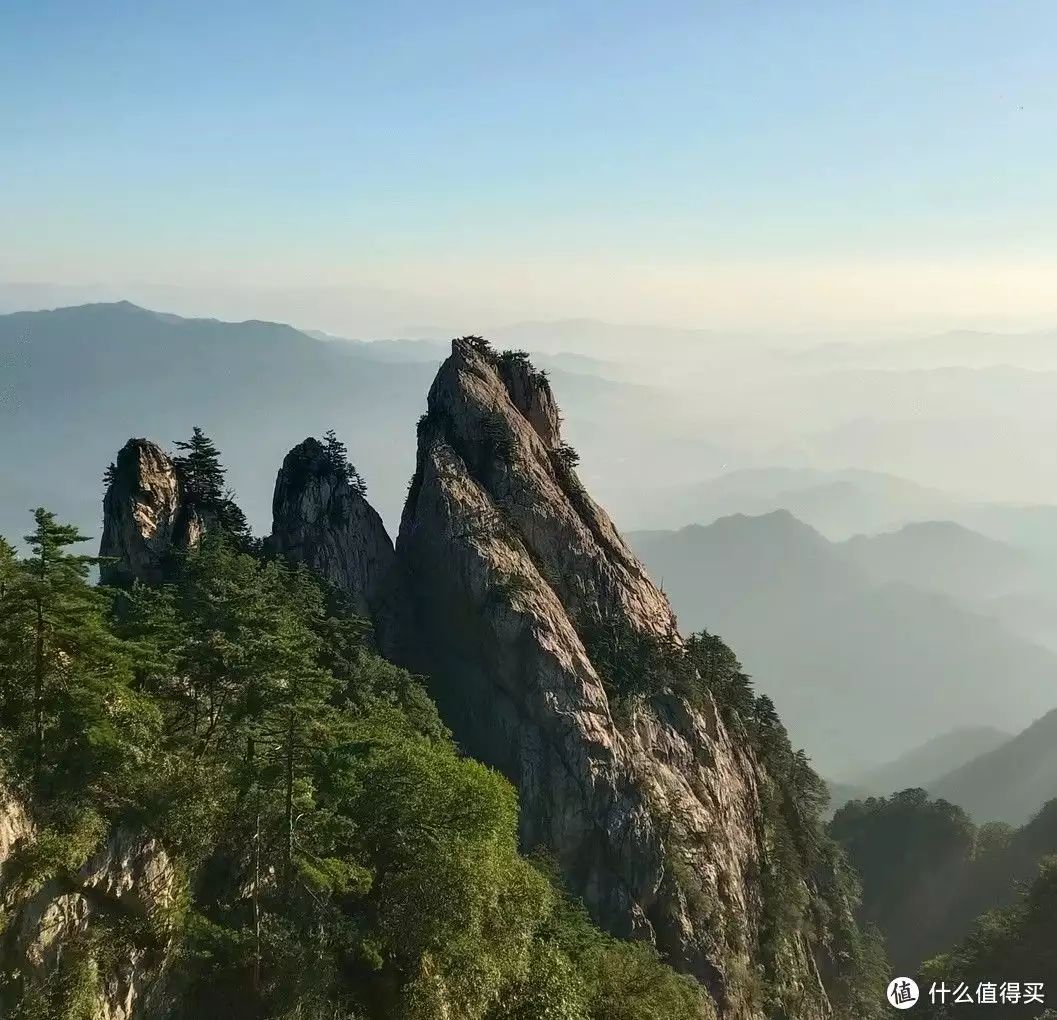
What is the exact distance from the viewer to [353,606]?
5378 centimetres

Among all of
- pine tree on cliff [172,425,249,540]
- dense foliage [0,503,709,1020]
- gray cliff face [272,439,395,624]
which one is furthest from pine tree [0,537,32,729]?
gray cliff face [272,439,395,624]

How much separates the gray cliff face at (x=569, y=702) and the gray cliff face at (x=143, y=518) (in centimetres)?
1645

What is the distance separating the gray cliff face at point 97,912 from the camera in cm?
2150

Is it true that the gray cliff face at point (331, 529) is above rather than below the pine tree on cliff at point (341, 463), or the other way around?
below

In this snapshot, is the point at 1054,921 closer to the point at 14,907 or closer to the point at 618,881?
the point at 618,881

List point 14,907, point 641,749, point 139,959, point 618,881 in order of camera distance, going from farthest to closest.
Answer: point 641,749
point 618,881
point 139,959
point 14,907

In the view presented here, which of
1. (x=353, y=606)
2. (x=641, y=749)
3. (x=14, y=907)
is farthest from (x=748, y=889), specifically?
(x=14, y=907)

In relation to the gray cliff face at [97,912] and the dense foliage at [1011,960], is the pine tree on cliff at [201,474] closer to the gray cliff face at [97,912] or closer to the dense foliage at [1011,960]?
the gray cliff face at [97,912]

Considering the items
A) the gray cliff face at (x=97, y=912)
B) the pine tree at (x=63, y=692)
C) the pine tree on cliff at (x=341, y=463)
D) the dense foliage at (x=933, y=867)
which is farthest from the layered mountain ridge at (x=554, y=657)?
the dense foliage at (x=933, y=867)

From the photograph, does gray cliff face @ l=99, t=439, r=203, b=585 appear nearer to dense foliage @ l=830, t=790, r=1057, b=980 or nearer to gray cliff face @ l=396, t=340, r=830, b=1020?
gray cliff face @ l=396, t=340, r=830, b=1020

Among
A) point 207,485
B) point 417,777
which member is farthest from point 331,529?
point 417,777

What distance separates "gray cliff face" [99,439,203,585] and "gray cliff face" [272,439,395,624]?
7.08 m

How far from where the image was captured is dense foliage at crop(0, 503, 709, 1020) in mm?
24000

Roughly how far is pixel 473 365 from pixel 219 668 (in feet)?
132
